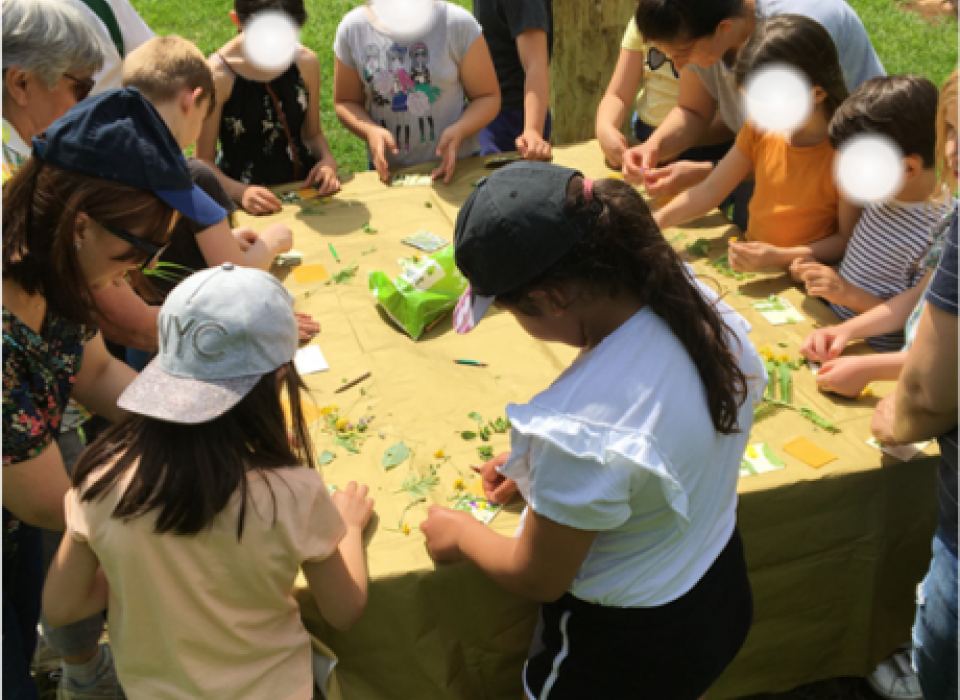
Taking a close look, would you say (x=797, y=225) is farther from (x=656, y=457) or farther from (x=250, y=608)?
(x=250, y=608)

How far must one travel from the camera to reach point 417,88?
11.2 feet

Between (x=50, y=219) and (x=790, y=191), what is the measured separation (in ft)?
7.18

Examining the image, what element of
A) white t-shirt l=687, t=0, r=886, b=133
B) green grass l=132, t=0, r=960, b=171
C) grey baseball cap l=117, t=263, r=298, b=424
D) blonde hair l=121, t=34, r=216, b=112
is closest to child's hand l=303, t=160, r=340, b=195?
blonde hair l=121, t=34, r=216, b=112

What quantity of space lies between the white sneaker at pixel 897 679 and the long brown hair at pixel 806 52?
1.68 metres

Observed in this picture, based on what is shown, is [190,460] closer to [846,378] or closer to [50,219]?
[50,219]

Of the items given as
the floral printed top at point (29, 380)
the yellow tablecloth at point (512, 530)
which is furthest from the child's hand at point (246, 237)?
the floral printed top at point (29, 380)

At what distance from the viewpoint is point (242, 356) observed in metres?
1.33

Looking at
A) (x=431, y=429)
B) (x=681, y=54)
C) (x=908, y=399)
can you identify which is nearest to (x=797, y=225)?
(x=681, y=54)

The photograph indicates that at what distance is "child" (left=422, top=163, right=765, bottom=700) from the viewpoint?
1.19 metres

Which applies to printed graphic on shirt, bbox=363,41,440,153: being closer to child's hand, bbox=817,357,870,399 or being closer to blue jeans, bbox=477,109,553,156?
blue jeans, bbox=477,109,553,156

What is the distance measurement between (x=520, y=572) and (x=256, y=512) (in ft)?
1.58

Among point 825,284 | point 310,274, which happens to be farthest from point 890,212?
point 310,274

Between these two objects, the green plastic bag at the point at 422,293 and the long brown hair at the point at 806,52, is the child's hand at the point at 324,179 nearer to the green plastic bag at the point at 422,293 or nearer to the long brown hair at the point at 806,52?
the green plastic bag at the point at 422,293

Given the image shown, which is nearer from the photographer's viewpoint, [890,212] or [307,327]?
[890,212]
